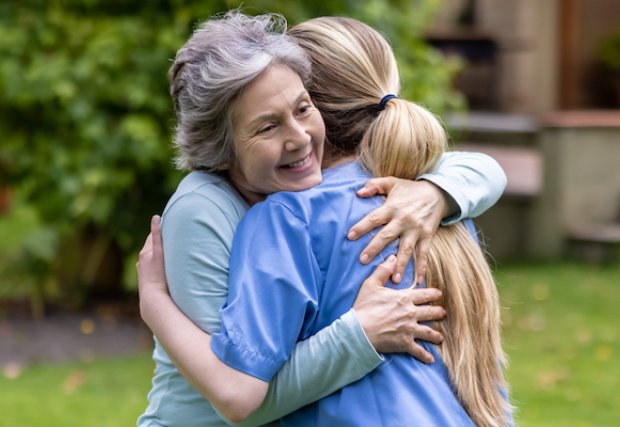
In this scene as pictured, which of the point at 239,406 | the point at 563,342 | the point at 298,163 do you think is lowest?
the point at 563,342

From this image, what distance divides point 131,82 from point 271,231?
5051mm

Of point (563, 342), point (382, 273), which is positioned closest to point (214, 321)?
point (382, 273)

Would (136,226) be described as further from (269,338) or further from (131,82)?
(269,338)

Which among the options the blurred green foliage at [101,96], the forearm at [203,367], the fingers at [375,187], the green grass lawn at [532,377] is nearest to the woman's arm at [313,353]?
the forearm at [203,367]

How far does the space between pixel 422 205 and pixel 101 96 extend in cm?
510

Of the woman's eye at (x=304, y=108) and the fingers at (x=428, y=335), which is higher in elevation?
the woman's eye at (x=304, y=108)

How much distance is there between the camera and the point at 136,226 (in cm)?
763

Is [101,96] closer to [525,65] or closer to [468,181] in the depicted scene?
[468,181]

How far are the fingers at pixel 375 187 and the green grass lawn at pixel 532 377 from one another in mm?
3319

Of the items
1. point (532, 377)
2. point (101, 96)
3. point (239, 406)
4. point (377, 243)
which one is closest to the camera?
point (239, 406)

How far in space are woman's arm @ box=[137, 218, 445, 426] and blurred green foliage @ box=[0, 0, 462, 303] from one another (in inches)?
186

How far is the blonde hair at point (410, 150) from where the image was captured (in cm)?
247

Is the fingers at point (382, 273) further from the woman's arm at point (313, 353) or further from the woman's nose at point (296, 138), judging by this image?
the woman's nose at point (296, 138)

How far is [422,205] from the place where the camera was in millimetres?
2516
